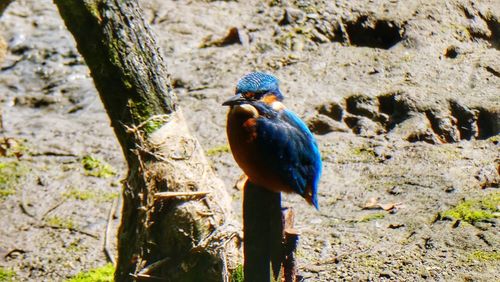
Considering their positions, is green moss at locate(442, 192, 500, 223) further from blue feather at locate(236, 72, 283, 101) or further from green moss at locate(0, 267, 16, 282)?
green moss at locate(0, 267, 16, 282)

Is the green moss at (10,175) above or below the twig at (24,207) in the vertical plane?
above

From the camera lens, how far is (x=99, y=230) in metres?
5.21

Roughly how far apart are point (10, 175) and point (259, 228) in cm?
294

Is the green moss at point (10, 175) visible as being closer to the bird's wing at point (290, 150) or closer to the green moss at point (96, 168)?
the green moss at point (96, 168)

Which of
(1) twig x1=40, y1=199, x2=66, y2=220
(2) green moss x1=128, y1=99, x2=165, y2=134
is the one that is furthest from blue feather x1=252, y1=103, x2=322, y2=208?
(1) twig x1=40, y1=199, x2=66, y2=220

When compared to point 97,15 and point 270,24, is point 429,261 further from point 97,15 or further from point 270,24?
point 270,24

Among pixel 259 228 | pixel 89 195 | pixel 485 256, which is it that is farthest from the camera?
pixel 89 195

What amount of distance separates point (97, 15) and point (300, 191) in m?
1.18

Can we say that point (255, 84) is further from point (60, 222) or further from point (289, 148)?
point (60, 222)

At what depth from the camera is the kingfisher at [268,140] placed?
365 cm

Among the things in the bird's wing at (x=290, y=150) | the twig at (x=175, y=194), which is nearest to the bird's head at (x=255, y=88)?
the bird's wing at (x=290, y=150)

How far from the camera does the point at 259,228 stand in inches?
136

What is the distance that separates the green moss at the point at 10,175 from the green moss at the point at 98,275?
112cm

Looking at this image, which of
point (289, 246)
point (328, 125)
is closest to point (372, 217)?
point (328, 125)
